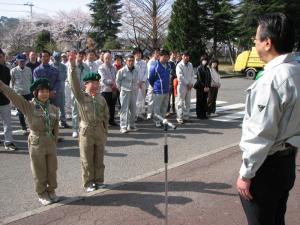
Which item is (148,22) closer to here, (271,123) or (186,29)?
(186,29)

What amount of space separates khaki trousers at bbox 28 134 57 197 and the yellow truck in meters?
23.9

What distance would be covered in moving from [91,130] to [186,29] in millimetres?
27970

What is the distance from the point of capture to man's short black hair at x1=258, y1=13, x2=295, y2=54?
245 centimetres

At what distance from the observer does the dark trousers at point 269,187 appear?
256cm

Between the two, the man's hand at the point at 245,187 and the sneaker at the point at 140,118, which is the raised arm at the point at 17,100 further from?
the sneaker at the point at 140,118

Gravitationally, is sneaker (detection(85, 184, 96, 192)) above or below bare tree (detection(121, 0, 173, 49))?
below

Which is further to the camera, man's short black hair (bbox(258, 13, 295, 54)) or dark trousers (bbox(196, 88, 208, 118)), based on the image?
dark trousers (bbox(196, 88, 208, 118))

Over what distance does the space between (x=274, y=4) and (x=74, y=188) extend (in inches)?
1281

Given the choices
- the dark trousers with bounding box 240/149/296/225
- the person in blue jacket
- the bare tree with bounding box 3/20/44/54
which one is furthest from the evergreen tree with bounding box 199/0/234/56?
the dark trousers with bounding box 240/149/296/225

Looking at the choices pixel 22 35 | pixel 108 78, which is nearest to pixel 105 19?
pixel 22 35

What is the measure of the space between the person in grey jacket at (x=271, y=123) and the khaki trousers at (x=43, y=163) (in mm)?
3121

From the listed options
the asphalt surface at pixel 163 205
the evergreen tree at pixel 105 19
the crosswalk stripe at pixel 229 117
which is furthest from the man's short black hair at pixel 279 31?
the evergreen tree at pixel 105 19

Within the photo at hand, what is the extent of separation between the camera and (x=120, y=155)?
7629mm

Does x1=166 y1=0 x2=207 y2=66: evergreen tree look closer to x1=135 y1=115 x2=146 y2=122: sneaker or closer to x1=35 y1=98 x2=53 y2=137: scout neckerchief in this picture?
x1=135 y1=115 x2=146 y2=122: sneaker
